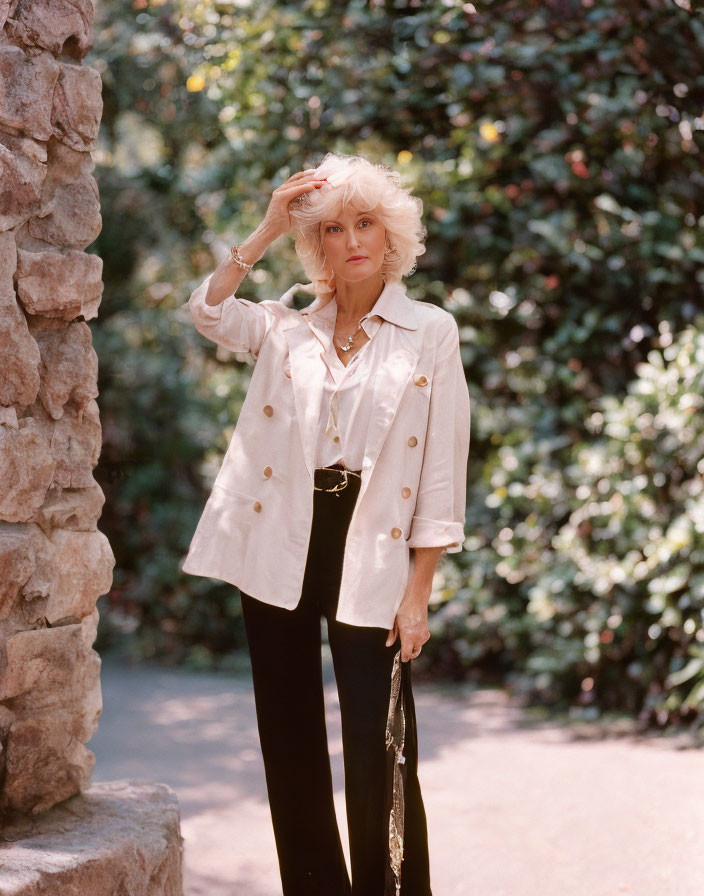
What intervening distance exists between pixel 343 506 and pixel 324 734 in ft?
1.88

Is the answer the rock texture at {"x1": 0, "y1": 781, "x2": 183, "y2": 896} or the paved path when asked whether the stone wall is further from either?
the paved path

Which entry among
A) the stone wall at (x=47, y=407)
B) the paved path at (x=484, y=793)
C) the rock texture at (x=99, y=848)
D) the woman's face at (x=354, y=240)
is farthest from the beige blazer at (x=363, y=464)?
the paved path at (x=484, y=793)

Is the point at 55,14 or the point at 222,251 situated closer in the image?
the point at 55,14

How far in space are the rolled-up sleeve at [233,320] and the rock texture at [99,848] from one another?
3.76 ft

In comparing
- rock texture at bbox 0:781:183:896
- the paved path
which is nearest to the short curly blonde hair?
rock texture at bbox 0:781:183:896

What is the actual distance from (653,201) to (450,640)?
2634 mm

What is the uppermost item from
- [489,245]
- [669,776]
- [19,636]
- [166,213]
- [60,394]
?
[166,213]

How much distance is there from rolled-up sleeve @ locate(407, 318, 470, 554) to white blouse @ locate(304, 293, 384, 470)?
0.15 m

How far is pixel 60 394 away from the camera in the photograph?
8.50 ft

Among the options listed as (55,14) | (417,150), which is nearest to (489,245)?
(417,150)

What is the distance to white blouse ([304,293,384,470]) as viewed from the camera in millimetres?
2412

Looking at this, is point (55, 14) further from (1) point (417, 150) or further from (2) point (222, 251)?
(2) point (222, 251)

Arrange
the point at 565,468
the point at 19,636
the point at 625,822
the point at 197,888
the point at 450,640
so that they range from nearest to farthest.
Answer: the point at 19,636
the point at 197,888
the point at 625,822
the point at 565,468
the point at 450,640

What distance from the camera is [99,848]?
7.86 ft
